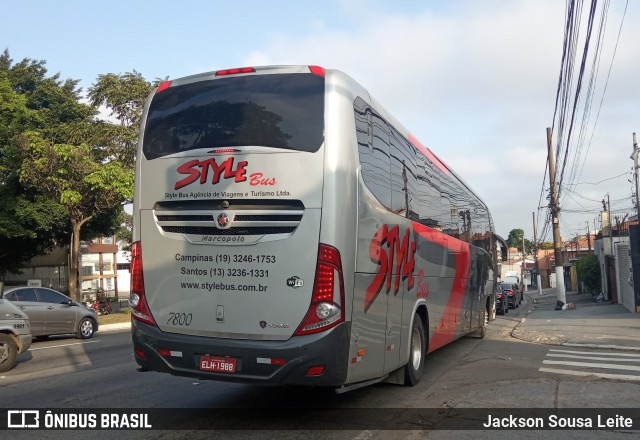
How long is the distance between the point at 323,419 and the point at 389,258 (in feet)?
6.39

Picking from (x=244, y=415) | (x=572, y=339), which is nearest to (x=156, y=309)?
(x=244, y=415)

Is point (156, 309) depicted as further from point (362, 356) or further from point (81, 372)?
point (81, 372)

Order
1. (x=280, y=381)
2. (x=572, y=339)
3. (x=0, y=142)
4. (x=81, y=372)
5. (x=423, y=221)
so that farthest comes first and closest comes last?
(x=0, y=142), (x=572, y=339), (x=81, y=372), (x=423, y=221), (x=280, y=381)

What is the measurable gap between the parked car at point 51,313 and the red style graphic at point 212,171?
34.7 ft

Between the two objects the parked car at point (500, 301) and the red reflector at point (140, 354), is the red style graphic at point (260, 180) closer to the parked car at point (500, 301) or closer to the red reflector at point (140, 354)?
the red reflector at point (140, 354)

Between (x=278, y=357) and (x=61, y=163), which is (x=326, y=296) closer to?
(x=278, y=357)

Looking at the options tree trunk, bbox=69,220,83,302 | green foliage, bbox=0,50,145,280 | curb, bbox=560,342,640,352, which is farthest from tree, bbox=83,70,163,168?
curb, bbox=560,342,640,352

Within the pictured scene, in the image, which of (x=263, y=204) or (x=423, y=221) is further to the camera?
(x=423, y=221)

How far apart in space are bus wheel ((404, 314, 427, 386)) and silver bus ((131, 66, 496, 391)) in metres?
1.02

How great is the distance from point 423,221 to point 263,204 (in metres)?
3.57

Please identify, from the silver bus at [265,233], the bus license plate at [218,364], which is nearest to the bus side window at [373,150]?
the silver bus at [265,233]

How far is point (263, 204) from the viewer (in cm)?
565

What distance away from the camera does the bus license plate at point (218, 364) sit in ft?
18.1

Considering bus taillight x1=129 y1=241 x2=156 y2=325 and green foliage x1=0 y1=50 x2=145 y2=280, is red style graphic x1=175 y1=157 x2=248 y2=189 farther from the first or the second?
green foliage x1=0 y1=50 x2=145 y2=280
